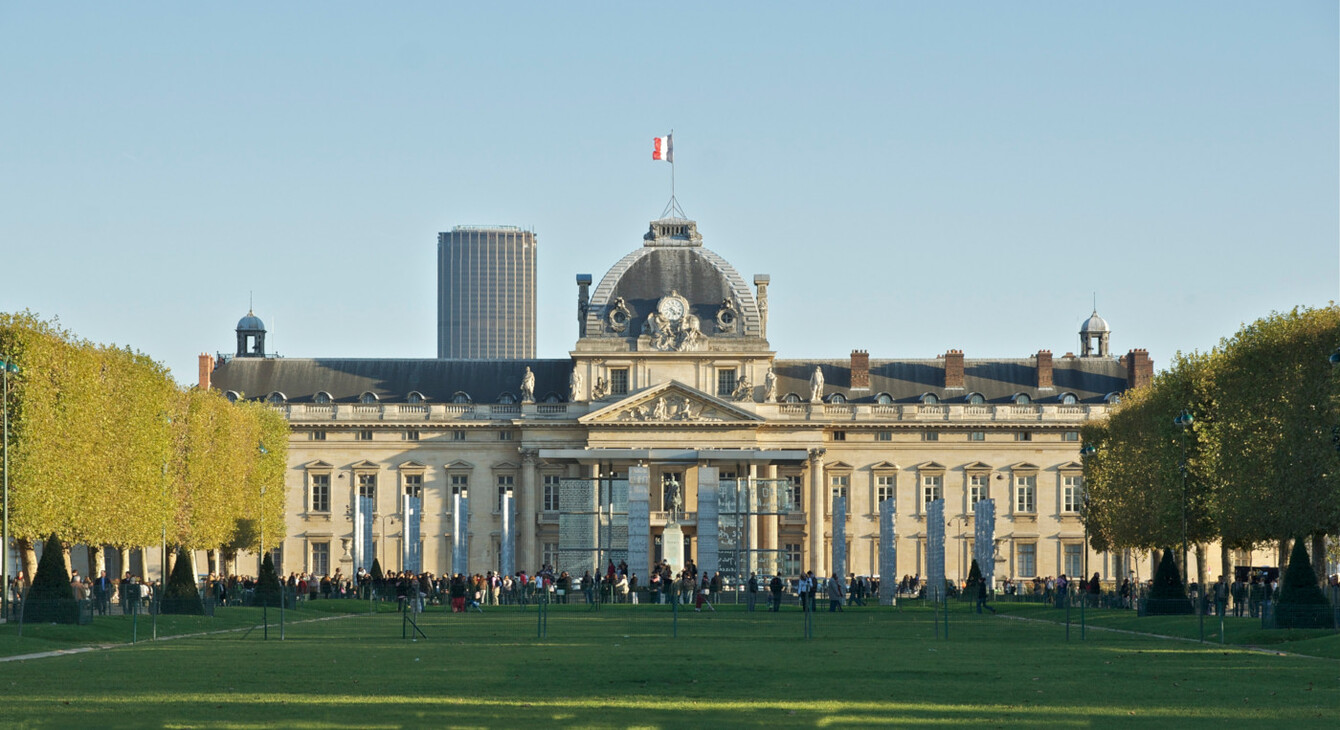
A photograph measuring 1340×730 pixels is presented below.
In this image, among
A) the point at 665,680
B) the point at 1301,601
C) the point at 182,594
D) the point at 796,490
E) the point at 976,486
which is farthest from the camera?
the point at 796,490

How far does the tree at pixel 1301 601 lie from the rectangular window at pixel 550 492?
200 feet

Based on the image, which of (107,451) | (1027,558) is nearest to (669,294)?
(1027,558)

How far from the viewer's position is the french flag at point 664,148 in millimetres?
98062

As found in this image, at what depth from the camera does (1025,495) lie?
330 feet

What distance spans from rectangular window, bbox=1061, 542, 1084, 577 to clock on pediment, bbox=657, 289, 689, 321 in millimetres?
23003

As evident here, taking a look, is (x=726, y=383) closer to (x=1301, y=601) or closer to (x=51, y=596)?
(x=1301, y=601)

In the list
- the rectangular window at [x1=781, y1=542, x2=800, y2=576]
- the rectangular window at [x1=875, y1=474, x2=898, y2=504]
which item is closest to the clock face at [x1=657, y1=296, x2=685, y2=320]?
the rectangular window at [x1=781, y1=542, x2=800, y2=576]

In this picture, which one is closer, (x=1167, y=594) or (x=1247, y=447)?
(x=1167, y=594)

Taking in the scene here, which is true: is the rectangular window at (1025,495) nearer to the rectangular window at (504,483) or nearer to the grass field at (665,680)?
the rectangular window at (504,483)

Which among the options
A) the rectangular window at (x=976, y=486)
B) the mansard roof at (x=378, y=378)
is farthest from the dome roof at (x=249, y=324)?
the rectangular window at (x=976, y=486)

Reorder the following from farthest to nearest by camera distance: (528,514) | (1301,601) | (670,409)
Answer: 1. (528,514)
2. (670,409)
3. (1301,601)

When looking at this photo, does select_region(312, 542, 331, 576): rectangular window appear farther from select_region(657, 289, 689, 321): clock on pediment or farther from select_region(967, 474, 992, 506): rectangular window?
select_region(967, 474, 992, 506): rectangular window

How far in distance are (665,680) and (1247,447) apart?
35820mm

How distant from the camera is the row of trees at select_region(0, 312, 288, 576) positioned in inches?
2200
